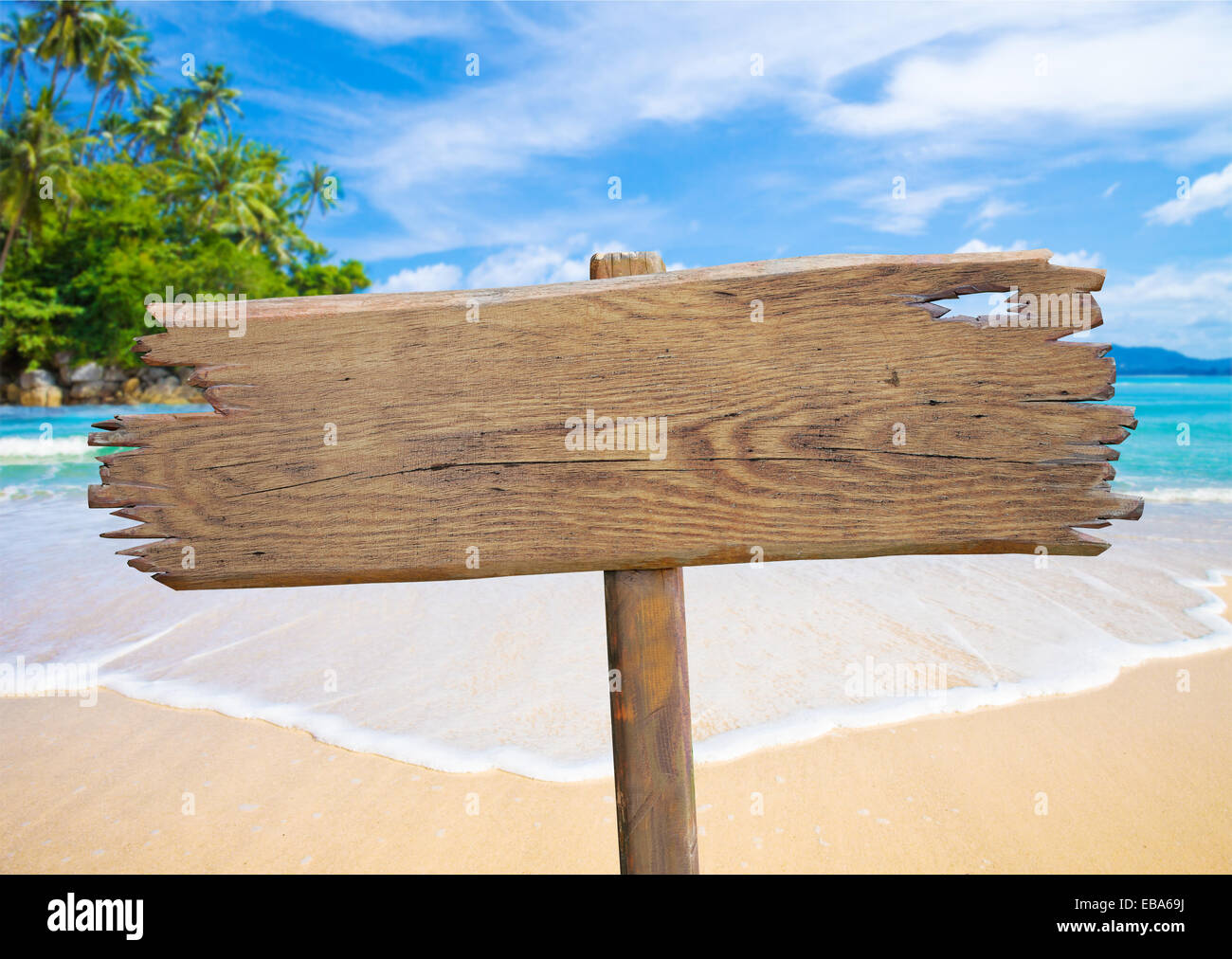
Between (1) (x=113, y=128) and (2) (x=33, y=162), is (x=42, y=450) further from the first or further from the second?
(1) (x=113, y=128)

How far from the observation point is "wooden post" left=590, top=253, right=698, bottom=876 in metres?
1.06

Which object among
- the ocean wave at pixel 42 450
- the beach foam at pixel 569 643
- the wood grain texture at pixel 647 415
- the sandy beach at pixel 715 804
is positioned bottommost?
the sandy beach at pixel 715 804

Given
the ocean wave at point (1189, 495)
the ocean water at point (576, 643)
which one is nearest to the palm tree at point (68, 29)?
the ocean water at point (576, 643)

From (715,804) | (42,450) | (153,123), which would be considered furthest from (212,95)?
(715,804)

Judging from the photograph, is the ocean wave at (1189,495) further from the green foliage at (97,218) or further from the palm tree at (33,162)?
the palm tree at (33,162)

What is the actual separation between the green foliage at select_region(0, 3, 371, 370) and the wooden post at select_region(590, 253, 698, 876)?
1126 inches

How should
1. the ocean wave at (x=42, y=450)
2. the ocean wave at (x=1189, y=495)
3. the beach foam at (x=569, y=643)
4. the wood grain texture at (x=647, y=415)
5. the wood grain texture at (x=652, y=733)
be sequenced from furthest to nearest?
the ocean wave at (x=42, y=450), the ocean wave at (x=1189, y=495), the beach foam at (x=569, y=643), the wood grain texture at (x=652, y=733), the wood grain texture at (x=647, y=415)

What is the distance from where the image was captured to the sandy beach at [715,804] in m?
2.27

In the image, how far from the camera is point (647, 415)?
3.14 ft

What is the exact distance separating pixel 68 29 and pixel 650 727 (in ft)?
139

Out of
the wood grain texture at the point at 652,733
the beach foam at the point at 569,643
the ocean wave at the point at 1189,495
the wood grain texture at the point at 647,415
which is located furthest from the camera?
the ocean wave at the point at 1189,495

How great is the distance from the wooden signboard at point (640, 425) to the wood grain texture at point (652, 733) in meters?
0.12

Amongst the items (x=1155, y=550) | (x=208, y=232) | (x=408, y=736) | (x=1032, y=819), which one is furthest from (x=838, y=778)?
(x=208, y=232)
